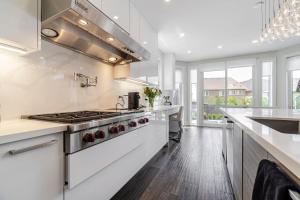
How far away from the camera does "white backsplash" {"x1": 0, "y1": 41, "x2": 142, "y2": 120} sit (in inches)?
52.0

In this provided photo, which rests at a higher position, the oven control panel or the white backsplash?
the white backsplash

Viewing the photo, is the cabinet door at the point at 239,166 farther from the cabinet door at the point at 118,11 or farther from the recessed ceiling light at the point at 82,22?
the cabinet door at the point at 118,11

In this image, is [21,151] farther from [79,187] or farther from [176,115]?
[176,115]

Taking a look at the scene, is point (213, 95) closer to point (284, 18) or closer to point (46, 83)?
point (284, 18)

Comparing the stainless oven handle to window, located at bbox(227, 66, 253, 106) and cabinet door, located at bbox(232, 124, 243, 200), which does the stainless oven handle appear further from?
window, located at bbox(227, 66, 253, 106)

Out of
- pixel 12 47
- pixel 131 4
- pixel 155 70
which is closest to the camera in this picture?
pixel 12 47

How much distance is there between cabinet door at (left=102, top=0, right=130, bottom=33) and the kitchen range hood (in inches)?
8.1

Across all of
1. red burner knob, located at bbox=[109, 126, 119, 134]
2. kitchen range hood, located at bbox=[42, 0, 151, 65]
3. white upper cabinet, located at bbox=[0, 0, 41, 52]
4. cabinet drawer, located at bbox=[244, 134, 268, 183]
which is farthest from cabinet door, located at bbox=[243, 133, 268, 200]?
white upper cabinet, located at bbox=[0, 0, 41, 52]

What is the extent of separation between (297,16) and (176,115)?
10.3 ft

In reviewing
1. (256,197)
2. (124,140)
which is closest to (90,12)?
(124,140)

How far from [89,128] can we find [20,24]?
2.87 ft

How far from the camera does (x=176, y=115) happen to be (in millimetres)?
4570

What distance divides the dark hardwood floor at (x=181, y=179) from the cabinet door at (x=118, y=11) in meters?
2.07

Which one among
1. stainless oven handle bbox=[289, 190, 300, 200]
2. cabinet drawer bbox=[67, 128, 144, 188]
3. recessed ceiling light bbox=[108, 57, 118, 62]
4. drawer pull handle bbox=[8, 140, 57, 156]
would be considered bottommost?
cabinet drawer bbox=[67, 128, 144, 188]
